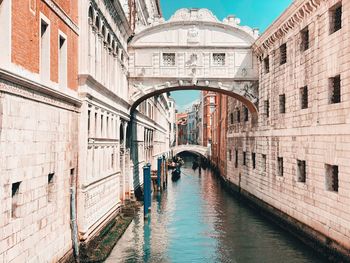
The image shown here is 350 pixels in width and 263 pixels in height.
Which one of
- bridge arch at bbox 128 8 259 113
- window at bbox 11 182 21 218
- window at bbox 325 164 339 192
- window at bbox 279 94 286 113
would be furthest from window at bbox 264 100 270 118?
window at bbox 11 182 21 218

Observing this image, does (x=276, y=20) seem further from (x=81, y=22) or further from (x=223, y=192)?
(x=223, y=192)

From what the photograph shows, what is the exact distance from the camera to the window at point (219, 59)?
19469 millimetres

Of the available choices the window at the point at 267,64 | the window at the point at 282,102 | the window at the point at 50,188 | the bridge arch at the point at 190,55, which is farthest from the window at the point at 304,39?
the window at the point at 50,188

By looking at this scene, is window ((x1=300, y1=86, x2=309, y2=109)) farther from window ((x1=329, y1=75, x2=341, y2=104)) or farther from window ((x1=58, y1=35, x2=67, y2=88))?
window ((x1=58, y1=35, x2=67, y2=88))

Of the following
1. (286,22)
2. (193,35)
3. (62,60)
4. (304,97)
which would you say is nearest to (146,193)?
(193,35)

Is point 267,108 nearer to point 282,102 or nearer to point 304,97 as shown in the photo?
point 282,102

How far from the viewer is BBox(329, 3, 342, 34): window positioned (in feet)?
37.6

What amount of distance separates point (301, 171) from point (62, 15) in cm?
848

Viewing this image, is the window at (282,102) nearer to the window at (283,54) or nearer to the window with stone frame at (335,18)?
the window at (283,54)

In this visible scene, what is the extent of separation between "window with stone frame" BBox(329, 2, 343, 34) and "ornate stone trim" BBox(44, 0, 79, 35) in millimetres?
6364

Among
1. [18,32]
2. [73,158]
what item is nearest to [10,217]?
[18,32]

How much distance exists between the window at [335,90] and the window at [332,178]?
1.65 m

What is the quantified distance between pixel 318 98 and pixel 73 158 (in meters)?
6.64

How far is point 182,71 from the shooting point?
19.5m
